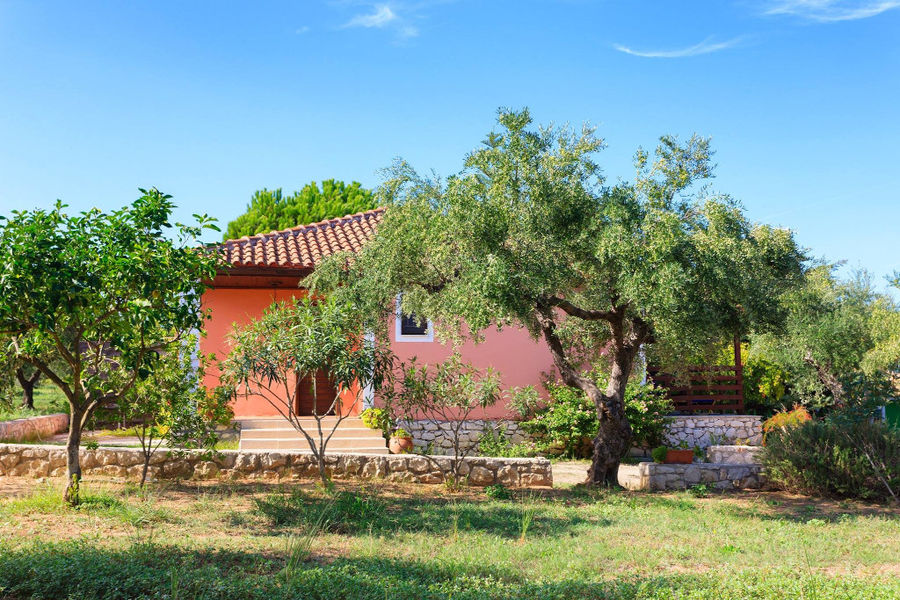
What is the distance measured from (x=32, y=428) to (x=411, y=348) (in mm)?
8561

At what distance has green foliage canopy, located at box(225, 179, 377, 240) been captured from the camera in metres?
25.5

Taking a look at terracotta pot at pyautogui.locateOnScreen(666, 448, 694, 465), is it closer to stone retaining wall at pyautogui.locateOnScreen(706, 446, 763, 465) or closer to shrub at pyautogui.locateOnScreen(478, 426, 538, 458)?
stone retaining wall at pyautogui.locateOnScreen(706, 446, 763, 465)

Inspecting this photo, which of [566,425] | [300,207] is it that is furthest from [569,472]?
[300,207]

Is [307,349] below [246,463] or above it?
above

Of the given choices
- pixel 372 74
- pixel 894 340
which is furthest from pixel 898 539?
pixel 894 340

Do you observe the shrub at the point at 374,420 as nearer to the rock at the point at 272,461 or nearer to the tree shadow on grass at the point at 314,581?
the rock at the point at 272,461

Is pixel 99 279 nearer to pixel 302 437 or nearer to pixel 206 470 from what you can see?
pixel 206 470

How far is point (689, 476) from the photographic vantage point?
1264 centimetres

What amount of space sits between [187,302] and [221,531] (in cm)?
260

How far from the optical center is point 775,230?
11461 mm

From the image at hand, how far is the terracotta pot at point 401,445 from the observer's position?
13.2 metres

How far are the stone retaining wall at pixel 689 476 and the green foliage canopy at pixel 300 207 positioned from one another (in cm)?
1575

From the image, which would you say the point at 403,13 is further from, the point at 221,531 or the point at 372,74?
the point at 221,531

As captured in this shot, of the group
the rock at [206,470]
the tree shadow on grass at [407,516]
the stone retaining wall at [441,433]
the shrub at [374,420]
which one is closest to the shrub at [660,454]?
the stone retaining wall at [441,433]
